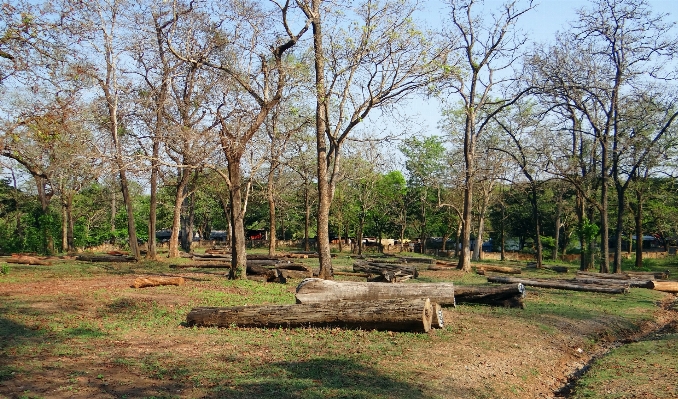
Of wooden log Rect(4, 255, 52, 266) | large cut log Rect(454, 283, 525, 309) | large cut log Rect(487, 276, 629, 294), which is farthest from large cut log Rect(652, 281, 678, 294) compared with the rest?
wooden log Rect(4, 255, 52, 266)

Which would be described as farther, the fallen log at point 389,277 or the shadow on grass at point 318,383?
the fallen log at point 389,277

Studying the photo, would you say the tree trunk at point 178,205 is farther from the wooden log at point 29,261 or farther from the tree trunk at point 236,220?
the tree trunk at point 236,220

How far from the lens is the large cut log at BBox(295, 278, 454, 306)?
12172 mm

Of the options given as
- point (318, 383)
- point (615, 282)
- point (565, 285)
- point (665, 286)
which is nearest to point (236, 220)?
point (318, 383)

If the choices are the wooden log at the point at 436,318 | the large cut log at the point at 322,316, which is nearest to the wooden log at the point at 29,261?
the large cut log at the point at 322,316

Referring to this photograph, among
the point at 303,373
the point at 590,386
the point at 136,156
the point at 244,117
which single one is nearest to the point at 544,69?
the point at 244,117

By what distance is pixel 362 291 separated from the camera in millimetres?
12648

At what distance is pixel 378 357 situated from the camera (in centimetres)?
916

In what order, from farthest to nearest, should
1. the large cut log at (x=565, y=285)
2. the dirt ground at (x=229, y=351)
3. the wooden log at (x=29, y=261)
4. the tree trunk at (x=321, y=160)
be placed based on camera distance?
the wooden log at (x=29, y=261)
the large cut log at (x=565, y=285)
the tree trunk at (x=321, y=160)
the dirt ground at (x=229, y=351)

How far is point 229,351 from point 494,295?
8427 millimetres

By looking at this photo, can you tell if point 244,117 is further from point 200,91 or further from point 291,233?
point 291,233

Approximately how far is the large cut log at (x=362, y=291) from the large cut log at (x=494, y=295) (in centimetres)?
183

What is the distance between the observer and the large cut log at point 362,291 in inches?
479

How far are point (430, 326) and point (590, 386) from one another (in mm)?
3170
